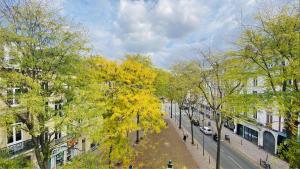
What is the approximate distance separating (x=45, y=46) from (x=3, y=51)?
197 cm

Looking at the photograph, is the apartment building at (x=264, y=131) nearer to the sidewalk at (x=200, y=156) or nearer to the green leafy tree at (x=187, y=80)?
the sidewalk at (x=200, y=156)

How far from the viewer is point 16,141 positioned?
18453 millimetres

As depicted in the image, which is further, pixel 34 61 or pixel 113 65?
pixel 113 65

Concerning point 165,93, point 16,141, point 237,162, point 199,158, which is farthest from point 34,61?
point 165,93

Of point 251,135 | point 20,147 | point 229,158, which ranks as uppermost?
point 20,147

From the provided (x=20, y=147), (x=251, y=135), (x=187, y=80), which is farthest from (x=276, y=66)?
(x=251, y=135)

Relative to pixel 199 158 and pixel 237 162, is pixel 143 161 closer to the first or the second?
pixel 199 158

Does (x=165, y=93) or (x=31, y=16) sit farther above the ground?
(x=31, y=16)

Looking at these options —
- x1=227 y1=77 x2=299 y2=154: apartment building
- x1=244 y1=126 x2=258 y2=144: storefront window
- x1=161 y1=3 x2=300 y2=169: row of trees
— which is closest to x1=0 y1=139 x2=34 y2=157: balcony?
x1=161 y1=3 x2=300 y2=169: row of trees

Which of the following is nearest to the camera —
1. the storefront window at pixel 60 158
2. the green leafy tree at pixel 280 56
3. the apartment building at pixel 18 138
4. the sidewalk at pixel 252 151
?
the green leafy tree at pixel 280 56

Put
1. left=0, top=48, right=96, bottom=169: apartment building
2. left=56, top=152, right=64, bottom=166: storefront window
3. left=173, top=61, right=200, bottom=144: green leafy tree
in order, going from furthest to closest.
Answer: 1. left=173, top=61, right=200, bottom=144: green leafy tree
2. left=56, top=152, right=64, bottom=166: storefront window
3. left=0, top=48, right=96, bottom=169: apartment building

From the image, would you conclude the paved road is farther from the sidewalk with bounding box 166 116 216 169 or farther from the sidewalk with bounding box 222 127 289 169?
the sidewalk with bounding box 222 127 289 169

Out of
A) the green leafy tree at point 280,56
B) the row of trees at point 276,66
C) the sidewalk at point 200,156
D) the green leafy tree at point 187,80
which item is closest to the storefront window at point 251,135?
the sidewalk at point 200,156

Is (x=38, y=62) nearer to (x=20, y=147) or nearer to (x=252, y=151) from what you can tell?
(x=20, y=147)
